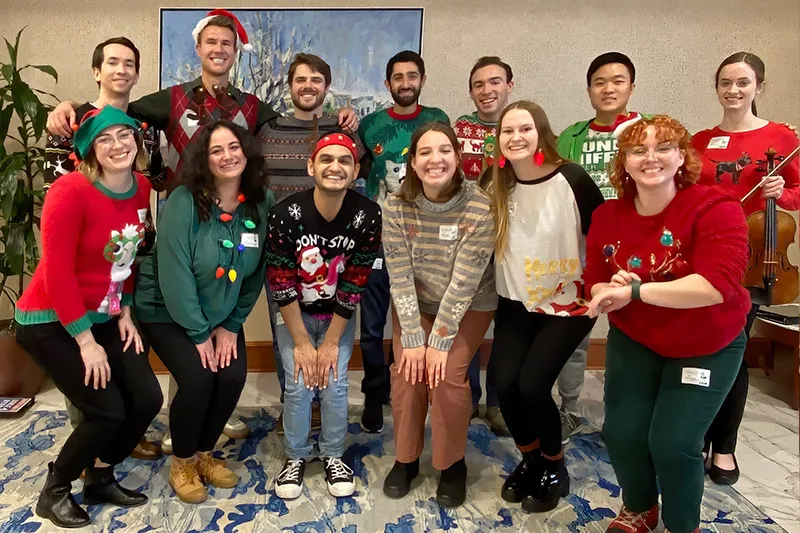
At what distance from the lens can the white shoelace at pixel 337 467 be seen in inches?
84.3

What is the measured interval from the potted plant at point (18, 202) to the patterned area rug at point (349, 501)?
1.58ft

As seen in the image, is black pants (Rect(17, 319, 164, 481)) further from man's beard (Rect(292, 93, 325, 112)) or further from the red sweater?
the red sweater

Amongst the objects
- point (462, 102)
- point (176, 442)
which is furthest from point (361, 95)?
point (176, 442)

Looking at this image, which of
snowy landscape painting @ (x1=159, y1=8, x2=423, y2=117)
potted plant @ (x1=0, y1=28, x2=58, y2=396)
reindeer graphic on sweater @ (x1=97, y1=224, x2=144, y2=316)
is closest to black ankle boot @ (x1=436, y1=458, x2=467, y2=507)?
reindeer graphic on sweater @ (x1=97, y1=224, x2=144, y2=316)

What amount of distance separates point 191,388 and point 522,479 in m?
1.26

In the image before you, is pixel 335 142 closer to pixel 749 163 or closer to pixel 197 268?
pixel 197 268

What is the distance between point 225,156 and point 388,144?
83 cm

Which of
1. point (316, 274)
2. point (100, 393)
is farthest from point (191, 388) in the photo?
point (316, 274)

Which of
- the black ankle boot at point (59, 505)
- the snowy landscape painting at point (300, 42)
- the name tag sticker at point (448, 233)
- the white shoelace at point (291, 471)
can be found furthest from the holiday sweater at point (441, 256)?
the snowy landscape painting at point (300, 42)

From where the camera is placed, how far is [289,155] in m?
2.43

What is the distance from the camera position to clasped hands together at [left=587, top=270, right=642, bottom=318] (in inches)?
63.6

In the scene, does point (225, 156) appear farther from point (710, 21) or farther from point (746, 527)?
point (710, 21)

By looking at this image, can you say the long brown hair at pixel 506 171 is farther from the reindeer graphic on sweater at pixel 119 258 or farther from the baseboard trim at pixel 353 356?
the baseboard trim at pixel 353 356

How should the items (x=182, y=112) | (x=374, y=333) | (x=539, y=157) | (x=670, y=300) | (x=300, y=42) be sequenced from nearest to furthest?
(x=670, y=300) → (x=539, y=157) → (x=182, y=112) → (x=374, y=333) → (x=300, y=42)
